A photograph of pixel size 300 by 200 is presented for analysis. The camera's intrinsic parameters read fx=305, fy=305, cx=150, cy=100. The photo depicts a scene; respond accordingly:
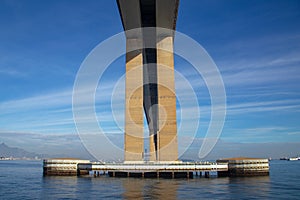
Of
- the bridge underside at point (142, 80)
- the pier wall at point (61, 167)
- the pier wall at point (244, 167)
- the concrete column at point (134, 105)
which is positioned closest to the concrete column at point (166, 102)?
the bridge underside at point (142, 80)

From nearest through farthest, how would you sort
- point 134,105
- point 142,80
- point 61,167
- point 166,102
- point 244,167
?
point 244,167
point 134,105
point 166,102
point 142,80
point 61,167

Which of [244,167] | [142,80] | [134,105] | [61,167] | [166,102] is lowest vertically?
[244,167]

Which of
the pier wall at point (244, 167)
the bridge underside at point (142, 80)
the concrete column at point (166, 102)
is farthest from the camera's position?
the pier wall at point (244, 167)

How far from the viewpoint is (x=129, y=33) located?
44.8 metres

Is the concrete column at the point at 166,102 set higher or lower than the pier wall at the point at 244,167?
higher

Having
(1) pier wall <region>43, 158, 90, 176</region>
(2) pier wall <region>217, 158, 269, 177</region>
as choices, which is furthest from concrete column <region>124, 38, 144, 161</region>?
(2) pier wall <region>217, 158, 269, 177</region>

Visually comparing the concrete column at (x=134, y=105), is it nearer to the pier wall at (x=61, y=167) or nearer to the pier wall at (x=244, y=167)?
the pier wall at (x=61, y=167)

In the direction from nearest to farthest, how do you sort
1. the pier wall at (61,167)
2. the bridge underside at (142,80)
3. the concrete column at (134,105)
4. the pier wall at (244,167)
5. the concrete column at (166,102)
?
the bridge underside at (142,80) < the concrete column at (134,105) < the concrete column at (166,102) < the pier wall at (244,167) < the pier wall at (61,167)

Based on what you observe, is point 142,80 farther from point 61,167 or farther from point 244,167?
point 244,167

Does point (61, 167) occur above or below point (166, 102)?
below

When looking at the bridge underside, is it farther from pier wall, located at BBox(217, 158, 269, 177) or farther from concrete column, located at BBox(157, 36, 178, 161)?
pier wall, located at BBox(217, 158, 269, 177)

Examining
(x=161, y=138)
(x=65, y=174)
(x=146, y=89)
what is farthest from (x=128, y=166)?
(x=146, y=89)

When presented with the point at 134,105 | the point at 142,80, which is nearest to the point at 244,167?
the point at 134,105

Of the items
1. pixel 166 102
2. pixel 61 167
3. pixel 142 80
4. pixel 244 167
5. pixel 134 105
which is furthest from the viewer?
pixel 61 167
